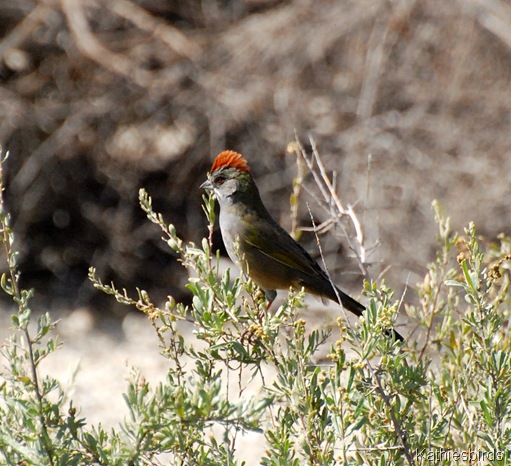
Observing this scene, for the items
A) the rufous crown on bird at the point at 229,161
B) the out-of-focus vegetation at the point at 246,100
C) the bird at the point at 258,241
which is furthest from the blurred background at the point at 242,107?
the rufous crown on bird at the point at 229,161

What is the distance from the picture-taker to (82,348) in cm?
820

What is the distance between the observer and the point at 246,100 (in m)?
7.92

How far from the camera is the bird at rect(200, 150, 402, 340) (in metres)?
4.78

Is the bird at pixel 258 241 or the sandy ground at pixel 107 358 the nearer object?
the bird at pixel 258 241

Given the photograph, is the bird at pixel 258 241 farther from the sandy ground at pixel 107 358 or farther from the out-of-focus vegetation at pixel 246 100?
the out-of-focus vegetation at pixel 246 100

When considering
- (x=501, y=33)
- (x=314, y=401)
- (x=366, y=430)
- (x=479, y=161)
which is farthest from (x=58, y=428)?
(x=501, y=33)

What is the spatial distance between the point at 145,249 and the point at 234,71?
1906 mm

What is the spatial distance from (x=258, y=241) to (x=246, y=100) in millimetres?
3252

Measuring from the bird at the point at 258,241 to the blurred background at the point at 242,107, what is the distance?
2.73m

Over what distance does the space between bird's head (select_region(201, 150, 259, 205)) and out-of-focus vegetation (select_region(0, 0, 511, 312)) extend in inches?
113

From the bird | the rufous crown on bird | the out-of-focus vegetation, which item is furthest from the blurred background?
the rufous crown on bird

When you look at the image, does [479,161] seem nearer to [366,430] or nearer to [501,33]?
[501,33]

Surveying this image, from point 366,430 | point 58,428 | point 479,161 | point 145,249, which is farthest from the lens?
point 145,249

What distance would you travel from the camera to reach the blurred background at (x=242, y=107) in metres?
7.68
